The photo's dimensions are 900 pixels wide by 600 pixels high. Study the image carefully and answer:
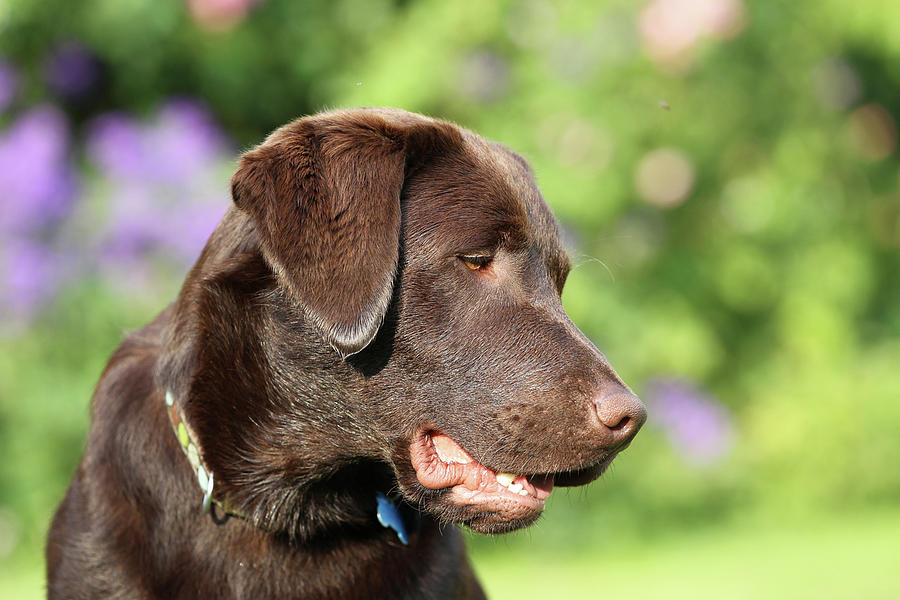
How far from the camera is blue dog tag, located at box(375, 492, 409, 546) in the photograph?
2754 millimetres

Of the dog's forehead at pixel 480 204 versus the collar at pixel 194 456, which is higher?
the dog's forehead at pixel 480 204

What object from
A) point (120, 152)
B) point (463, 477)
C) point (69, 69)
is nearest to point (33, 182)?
point (120, 152)

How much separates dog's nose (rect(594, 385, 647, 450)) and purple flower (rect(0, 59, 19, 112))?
592 centimetres

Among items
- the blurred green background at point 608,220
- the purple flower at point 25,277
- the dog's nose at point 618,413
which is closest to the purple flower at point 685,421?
the blurred green background at point 608,220

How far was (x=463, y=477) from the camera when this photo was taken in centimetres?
262

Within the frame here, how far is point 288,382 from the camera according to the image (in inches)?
106

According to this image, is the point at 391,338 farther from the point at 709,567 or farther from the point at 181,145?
the point at 709,567

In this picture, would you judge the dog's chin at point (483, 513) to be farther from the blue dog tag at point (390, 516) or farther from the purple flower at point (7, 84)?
the purple flower at point (7, 84)

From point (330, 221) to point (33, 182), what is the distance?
462cm

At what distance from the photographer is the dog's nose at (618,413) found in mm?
2424

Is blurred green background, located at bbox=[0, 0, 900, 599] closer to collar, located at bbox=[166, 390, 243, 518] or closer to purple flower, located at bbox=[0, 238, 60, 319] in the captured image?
purple flower, located at bbox=[0, 238, 60, 319]

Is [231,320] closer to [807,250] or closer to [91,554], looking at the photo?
[91,554]

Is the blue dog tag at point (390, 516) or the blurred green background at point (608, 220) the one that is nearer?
the blue dog tag at point (390, 516)

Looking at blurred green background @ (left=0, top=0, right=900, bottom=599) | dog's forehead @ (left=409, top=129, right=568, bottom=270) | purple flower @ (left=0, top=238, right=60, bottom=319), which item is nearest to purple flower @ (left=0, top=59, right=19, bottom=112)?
blurred green background @ (left=0, top=0, right=900, bottom=599)
